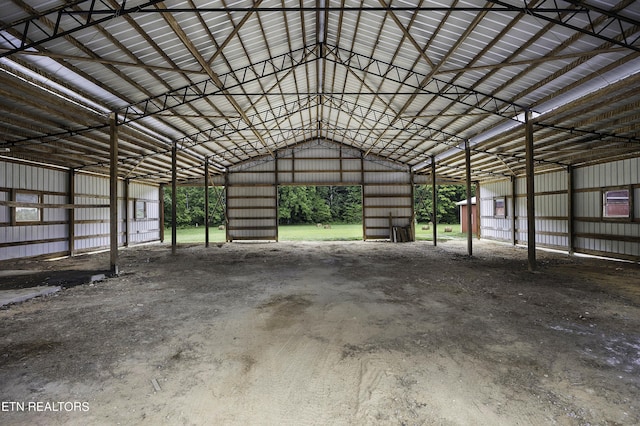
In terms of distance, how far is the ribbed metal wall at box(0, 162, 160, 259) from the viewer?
1268cm

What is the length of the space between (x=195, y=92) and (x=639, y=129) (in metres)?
14.6

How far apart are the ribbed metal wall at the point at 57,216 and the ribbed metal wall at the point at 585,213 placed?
76.5 ft

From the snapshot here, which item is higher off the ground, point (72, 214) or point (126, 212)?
point (126, 212)

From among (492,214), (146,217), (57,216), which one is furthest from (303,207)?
(57,216)

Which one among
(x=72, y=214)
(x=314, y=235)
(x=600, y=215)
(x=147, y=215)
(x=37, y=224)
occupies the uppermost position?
(x=72, y=214)

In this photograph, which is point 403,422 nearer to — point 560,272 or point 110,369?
point 110,369

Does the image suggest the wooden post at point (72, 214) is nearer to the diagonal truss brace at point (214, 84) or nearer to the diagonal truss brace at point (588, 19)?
the diagonal truss brace at point (214, 84)

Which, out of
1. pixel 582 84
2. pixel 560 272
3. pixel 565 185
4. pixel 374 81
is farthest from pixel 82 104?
pixel 565 185

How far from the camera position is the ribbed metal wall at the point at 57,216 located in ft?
41.6

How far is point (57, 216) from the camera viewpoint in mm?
15078

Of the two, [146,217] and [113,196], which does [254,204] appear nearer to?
[146,217]

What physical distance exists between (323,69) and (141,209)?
16.3 meters

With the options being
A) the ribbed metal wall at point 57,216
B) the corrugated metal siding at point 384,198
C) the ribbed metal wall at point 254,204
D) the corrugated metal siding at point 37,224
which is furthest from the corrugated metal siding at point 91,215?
the corrugated metal siding at point 384,198

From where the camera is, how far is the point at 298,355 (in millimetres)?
4234
